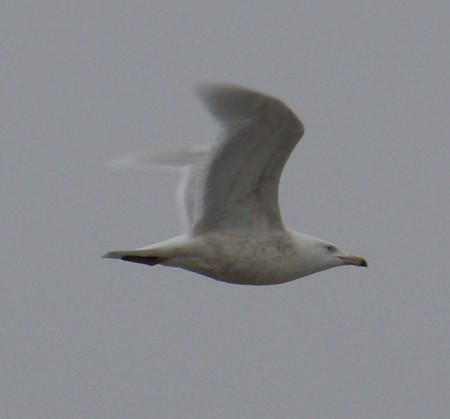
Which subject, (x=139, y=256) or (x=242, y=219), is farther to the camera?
(x=242, y=219)

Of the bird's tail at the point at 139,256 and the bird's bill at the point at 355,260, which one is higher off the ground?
the bird's bill at the point at 355,260

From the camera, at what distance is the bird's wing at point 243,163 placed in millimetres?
14562

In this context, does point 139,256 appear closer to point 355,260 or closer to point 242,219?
point 242,219

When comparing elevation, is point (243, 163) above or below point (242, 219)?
above

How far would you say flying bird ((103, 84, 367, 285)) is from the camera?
49.2 ft

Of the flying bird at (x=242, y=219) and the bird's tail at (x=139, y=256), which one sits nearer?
the flying bird at (x=242, y=219)

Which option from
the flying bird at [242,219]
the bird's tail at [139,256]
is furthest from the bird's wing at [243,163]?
the bird's tail at [139,256]

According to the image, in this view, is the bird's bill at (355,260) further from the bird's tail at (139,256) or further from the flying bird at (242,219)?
the bird's tail at (139,256)

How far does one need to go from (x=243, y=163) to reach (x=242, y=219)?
77 cm

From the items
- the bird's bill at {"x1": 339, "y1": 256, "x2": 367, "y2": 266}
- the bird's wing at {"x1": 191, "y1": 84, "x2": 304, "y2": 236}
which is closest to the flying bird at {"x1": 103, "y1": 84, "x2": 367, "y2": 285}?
the bird's wing at {"x1": 191, "y1": 84, "x2": 304, "y2": 236}

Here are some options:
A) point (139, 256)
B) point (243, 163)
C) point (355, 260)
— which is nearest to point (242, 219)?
point (243, 163)

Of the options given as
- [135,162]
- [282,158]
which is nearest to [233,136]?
[282,158]

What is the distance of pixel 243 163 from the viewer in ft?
50.5

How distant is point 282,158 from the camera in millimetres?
15305
